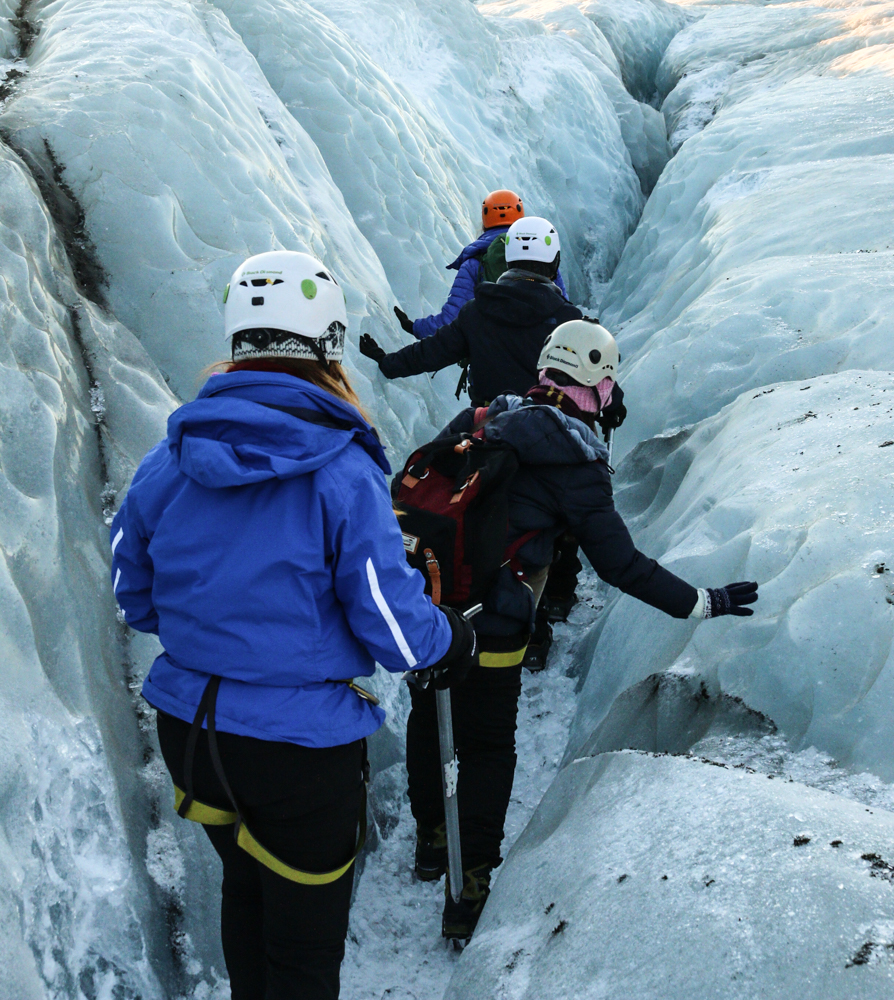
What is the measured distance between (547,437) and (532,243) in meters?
1.69

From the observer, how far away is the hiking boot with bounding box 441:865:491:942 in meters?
2.60

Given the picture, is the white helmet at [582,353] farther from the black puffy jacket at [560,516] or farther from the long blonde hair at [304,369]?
the long blonde hair at [304,369]

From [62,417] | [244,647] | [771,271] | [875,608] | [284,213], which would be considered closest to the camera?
[244,647]

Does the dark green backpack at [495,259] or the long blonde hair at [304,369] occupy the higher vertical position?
the long blonde hair at [304,369]

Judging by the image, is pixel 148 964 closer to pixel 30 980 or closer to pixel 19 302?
pixel 30 980

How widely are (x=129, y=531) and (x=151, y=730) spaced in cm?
102

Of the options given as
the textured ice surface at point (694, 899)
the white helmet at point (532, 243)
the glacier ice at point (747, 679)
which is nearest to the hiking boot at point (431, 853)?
the glacier ice at point (747, 679)

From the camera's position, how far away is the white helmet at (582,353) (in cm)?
260

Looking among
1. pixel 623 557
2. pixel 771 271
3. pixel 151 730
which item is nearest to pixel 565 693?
pixel 623 557

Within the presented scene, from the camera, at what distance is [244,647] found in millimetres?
1593

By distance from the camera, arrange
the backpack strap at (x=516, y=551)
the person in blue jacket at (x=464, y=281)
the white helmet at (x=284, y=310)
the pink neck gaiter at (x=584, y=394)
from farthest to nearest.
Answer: the person in blue jacket at (x=464, y=281)
the pink neck gaiter at (x=584, y=394)
the backpack strap at (x=516, y=551)
the white helmet at (x=284, y=310)

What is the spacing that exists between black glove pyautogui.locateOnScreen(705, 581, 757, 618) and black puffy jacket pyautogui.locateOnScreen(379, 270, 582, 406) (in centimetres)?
153

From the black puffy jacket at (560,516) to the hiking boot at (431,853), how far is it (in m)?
0.84

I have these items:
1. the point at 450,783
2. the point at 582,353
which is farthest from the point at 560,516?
the point at 450,783
